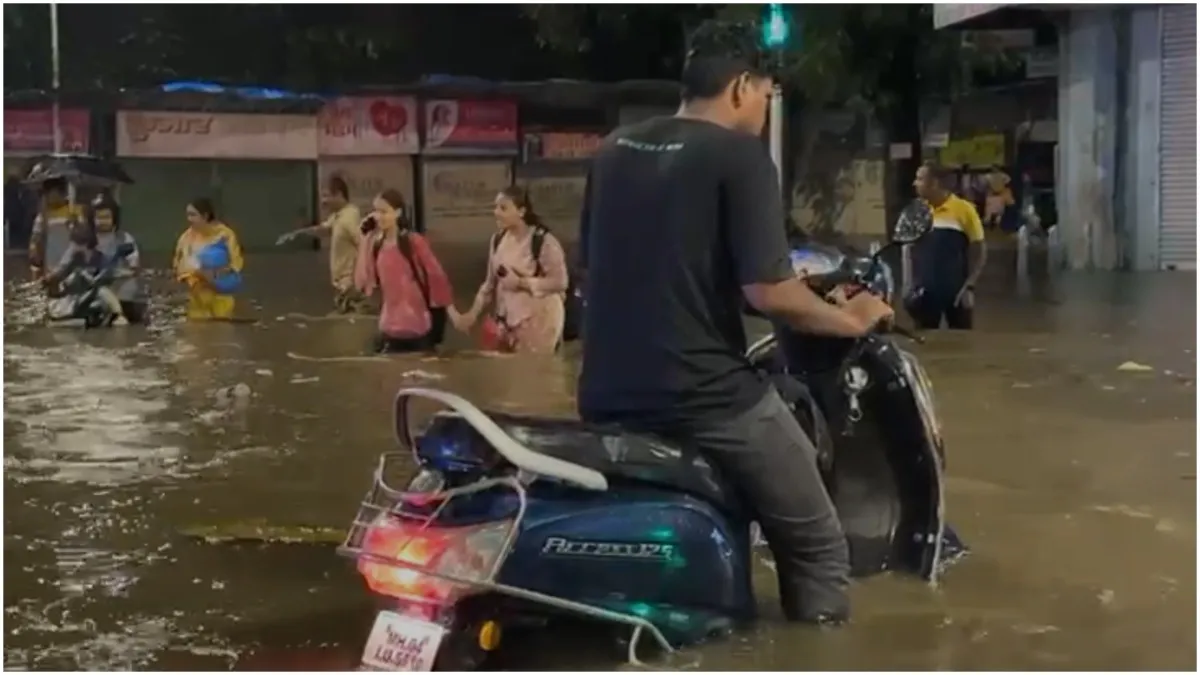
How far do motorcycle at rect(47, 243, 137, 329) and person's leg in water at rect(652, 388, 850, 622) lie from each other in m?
12.0

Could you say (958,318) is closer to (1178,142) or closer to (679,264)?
(1178,142)

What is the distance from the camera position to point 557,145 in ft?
119

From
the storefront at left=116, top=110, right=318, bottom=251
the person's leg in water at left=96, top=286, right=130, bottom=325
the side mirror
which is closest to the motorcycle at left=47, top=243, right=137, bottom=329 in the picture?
the person's leg in water at left=96, top=286, right=130, bottom=325

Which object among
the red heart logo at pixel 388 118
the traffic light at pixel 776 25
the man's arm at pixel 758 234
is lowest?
the man's arm at pixel 758 234

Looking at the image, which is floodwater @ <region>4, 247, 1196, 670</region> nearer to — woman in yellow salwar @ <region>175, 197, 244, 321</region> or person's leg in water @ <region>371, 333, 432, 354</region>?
person's leg in water @ <region>371, 333, 432, 354</region>

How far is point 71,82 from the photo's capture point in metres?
33.1

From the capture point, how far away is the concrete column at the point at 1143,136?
22.0 meters

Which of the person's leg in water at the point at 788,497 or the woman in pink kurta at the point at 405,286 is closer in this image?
the person's leg in water at the point at 788,497

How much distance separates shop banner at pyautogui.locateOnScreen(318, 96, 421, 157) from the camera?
112ft

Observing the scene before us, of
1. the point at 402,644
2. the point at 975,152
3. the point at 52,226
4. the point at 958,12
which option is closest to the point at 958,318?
the point at 958,12

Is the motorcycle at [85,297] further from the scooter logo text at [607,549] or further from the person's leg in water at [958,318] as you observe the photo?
the scooter logo text at [607,549]

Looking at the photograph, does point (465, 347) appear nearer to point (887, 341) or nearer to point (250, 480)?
point (250, 480)

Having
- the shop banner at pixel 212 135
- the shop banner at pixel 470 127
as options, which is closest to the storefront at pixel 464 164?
the shop banner at pixel 470 127

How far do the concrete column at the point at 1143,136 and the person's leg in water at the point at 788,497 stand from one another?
18232 mm
